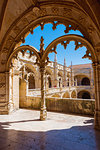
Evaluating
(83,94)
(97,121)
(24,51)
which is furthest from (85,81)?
(97,121)

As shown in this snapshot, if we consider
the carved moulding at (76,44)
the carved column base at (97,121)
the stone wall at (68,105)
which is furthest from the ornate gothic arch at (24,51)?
the carved column base at (97,121)

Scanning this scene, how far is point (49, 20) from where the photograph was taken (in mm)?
3434

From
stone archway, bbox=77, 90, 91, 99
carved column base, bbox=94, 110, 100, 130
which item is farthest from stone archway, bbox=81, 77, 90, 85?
carved column base, bbox=94, 110, 100, 130

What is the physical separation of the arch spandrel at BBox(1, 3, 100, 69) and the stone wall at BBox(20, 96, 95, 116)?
2.21m

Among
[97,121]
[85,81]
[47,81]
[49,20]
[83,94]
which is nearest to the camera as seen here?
[97,121]

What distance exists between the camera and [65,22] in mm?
3229

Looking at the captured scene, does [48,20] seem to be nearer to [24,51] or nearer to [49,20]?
[49,20]

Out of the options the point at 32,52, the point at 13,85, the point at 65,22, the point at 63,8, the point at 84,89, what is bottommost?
the point at 84,89

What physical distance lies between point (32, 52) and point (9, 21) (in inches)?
47.5

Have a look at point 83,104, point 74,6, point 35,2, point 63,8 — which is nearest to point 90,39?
point 74,6

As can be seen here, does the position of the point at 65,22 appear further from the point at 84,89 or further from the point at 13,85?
the point at 84,89

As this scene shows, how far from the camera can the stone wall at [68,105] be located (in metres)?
3.85

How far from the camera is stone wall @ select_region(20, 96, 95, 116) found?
12.6 ft

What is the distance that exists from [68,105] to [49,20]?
126 inches
